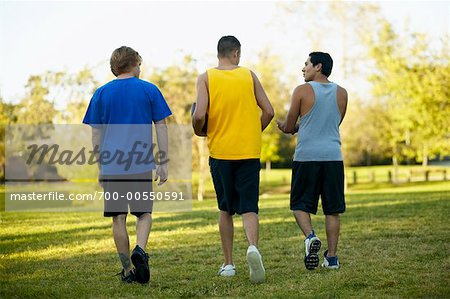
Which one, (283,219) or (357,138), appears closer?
(283,219)

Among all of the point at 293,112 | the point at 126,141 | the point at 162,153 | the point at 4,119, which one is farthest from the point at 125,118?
the point at 4,119

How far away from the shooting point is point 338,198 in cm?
682

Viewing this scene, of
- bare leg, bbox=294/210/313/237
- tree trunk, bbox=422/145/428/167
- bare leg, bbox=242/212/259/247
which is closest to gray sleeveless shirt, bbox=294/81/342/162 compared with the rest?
bare leg, bbox=294/210/313/237

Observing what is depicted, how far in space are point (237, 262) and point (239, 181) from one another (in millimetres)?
1401

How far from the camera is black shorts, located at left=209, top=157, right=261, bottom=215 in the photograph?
6273mm

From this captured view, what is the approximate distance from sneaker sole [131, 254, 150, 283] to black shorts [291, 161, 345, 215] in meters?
1.72

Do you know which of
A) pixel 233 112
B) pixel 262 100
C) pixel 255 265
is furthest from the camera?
pixel 262 100

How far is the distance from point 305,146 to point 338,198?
0.60 meters

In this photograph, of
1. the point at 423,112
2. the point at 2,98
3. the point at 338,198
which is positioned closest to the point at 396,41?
the point at 423,112

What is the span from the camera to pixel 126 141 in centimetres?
623

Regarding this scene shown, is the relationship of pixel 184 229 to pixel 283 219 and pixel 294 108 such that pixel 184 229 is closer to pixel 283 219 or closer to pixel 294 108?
pixel 283 219

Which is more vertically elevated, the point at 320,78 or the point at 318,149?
the point at 320,78

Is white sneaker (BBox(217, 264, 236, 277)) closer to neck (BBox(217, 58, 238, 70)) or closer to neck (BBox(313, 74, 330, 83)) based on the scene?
neck (BBox(217, 58, 238, 70))

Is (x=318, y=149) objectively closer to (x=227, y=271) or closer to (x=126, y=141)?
(x=227, y=271)
